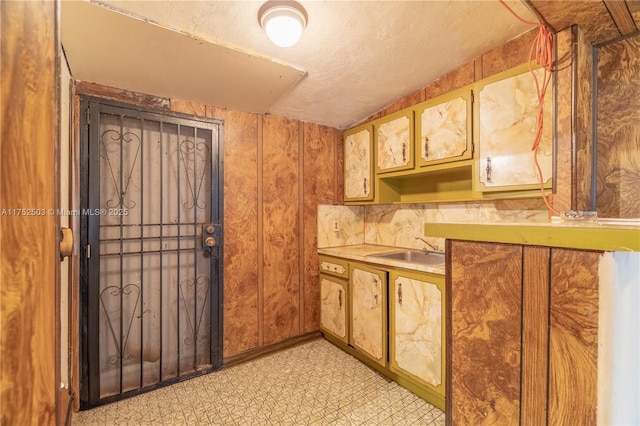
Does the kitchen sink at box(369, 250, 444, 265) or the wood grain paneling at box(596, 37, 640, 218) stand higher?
the wood grain paneling at box(596, 37, 640, 218)

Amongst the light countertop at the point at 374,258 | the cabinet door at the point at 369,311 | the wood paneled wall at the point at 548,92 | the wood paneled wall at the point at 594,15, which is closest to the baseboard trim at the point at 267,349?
the cabinet door at the point at 369,311

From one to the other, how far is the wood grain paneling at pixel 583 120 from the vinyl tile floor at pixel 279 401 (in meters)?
1.57

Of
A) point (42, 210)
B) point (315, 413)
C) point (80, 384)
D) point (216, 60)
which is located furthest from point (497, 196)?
point (80, 384)

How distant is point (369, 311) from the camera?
2375 millimetres

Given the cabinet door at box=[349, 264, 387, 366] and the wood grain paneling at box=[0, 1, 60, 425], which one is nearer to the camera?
the wood grain paneling at box=[0, 1, 60, 425]

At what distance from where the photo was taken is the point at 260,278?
8.69 ft

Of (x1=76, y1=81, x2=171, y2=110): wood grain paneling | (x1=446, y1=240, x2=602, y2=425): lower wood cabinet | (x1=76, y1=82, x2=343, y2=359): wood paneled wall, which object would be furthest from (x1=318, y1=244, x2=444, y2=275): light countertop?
(x1=76, y1=81, x2=171, y2=110): wood grain paneling

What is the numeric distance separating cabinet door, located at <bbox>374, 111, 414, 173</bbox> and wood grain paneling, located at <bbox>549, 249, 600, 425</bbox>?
1765 mm

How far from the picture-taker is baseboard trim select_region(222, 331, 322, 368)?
247 centimetres

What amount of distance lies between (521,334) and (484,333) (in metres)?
0.10

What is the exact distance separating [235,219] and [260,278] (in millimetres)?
603

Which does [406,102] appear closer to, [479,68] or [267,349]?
[479,68]

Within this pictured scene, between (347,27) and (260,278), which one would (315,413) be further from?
(347,27)

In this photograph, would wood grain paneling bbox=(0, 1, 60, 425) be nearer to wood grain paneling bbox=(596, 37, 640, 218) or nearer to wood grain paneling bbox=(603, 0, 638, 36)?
wood grain paneling bbox=(603, 0, 638, 36)
